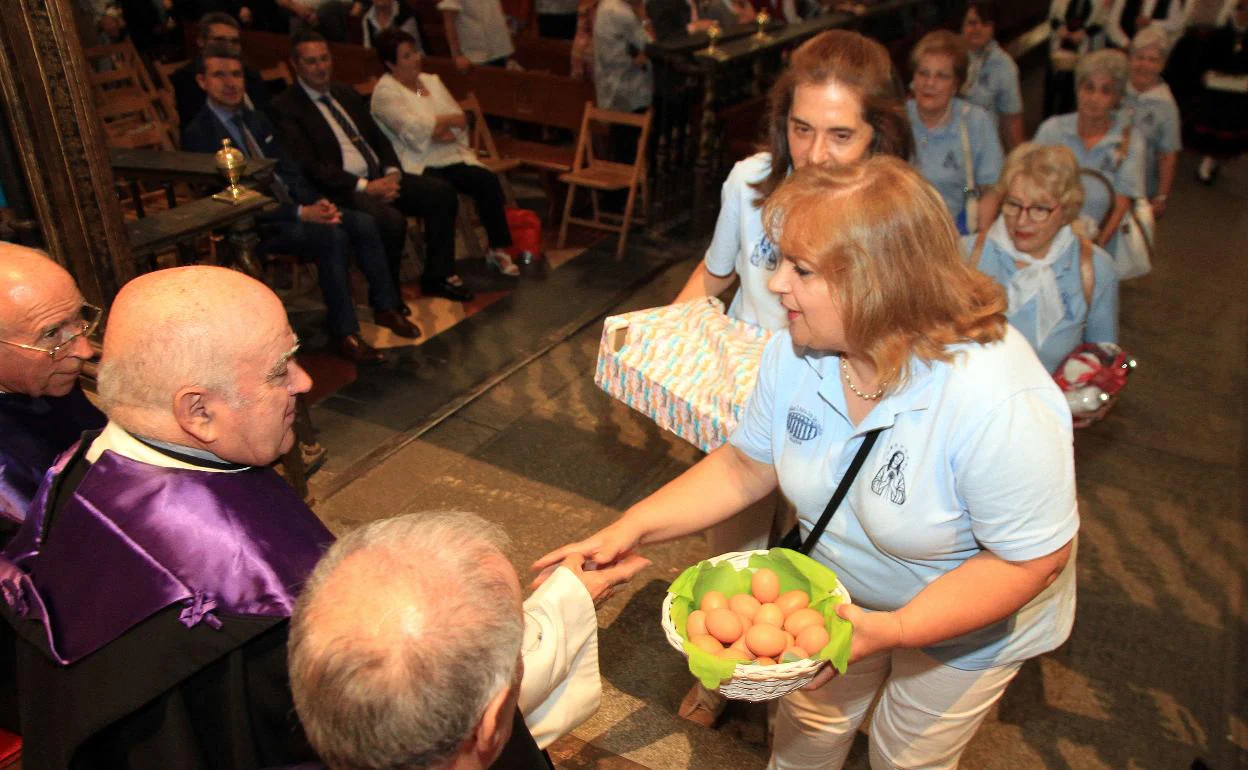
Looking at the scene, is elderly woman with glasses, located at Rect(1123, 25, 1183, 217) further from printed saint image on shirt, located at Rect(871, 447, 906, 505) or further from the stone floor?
printed saint image on shirt, located at Rect(871, 447, 906, 505)

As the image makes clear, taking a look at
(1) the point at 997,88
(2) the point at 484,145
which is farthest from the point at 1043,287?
(2) the point at 484,145

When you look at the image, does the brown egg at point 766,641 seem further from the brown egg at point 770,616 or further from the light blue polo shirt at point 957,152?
the light blue polo shirt at point 957,152

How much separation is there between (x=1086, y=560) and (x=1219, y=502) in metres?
0.89

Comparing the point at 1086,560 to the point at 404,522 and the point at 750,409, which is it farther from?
the point at 404,522

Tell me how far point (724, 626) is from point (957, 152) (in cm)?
361

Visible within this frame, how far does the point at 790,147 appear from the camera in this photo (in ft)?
9.10

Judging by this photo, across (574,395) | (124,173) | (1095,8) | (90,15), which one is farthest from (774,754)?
(1095,8)

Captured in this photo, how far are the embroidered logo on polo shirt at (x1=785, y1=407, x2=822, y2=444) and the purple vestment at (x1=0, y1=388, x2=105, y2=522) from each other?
1.67m

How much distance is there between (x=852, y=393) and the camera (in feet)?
6.26

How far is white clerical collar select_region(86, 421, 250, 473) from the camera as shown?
1.76m

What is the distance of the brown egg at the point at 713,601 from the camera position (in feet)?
6.43

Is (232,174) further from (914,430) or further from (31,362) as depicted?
(914,430)

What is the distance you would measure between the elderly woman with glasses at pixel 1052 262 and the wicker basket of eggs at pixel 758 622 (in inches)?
81.8

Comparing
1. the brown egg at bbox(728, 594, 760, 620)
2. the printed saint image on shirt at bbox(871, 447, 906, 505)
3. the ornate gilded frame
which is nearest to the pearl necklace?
the printed saint image on shirt at bbox(871, 447, 906, 505)
